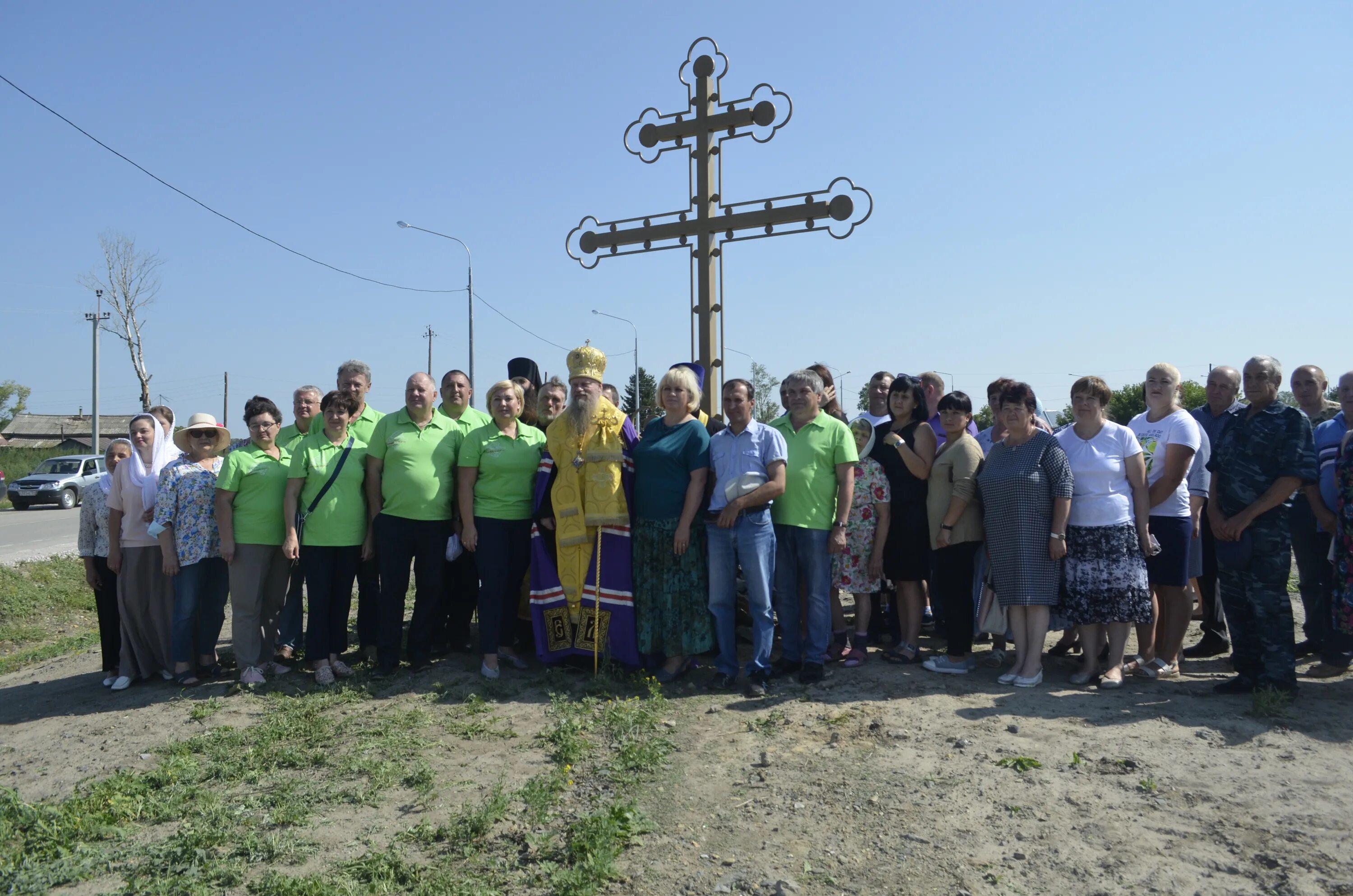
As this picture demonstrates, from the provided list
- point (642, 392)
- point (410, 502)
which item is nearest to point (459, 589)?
point (410, 502)

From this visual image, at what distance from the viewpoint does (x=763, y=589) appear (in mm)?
5398

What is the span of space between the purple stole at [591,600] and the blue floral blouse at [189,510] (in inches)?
87.2

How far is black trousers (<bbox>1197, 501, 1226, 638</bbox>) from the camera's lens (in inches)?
240

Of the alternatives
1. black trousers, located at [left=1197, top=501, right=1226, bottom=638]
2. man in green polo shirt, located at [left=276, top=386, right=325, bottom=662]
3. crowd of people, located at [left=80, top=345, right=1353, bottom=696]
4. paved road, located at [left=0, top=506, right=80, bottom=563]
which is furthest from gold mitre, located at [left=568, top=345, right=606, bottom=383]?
paved road, located at [left=0, top=506, right=80, bottom=563]

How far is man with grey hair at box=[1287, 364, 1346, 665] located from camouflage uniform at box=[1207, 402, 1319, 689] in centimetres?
81

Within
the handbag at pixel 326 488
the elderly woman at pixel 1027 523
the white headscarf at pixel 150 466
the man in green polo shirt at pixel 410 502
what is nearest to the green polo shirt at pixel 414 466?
the man in green polo shirt at pixel 410 502

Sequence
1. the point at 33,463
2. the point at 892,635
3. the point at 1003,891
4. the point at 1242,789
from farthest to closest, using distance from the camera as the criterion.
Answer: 1. the point at 33,463
2. the point at 892,635
3. the point at 1242,789
4. the point at 1003,891

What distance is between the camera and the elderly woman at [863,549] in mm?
5781

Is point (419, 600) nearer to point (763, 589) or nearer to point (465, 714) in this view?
point (465, 714)

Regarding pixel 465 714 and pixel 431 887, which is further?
pixel 465 714

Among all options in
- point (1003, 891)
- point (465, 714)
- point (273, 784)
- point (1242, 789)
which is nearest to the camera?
point (1003, 891)

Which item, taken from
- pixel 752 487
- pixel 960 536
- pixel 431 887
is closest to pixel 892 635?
pixel 960 536

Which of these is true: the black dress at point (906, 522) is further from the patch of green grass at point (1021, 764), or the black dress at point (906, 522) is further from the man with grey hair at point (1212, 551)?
the man with grey hair at point (1212, 551)

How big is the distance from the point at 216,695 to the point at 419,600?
1.41 meters
